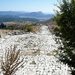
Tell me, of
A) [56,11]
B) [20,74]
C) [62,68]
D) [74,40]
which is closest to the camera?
[74,40]

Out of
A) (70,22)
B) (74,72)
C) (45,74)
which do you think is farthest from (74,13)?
(45,74)

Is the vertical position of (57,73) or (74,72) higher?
(74,72)

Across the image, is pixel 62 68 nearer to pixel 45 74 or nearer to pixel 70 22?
pixel 45 74

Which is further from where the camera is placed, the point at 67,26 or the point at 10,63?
the point at 67,26

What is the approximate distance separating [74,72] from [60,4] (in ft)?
17.2

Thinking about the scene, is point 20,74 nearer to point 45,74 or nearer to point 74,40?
Answer: point 45,74

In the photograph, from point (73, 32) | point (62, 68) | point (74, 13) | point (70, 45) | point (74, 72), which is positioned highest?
point (74, 13)

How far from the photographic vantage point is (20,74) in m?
21.9

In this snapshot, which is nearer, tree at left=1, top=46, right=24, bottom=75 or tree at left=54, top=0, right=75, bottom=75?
tree at left=1, top=46, right=24, bottom=75

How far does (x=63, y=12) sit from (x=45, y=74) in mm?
8909

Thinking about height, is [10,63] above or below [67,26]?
below

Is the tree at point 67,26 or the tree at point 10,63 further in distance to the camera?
the tree at point 67,26

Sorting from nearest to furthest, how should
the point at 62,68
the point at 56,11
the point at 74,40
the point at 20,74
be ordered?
1. the point at 74,40
2. the point at 56,11
3. the point at 20,74
4. the point at 62,68

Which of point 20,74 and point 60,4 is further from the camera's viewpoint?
A: point 20,74
